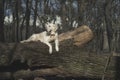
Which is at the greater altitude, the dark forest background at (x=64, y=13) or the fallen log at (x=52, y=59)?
the dark forest background at (x=64, y=13)

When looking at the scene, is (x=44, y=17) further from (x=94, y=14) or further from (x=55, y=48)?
(x=55, y=48)

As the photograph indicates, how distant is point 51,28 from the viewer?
996cm

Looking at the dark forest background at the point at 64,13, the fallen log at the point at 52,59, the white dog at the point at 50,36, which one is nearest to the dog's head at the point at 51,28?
the white dog at the point at 50,36

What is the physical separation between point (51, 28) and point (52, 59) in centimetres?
84

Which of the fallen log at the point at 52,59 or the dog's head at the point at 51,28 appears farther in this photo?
the dog's head at the point at 51,28

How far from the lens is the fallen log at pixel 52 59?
9602mm

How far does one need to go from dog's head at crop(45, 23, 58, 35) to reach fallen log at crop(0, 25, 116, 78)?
418mm

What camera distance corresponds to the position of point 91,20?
3781 cm

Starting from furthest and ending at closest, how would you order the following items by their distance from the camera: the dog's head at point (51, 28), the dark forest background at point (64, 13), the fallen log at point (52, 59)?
the dark forest background at point (64, 13), the dog's head at point (51, 28), the fallen log at point (52, 59)

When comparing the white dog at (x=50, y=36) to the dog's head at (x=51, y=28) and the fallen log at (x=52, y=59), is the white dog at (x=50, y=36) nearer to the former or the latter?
the dog's head at (x=51, y=28)

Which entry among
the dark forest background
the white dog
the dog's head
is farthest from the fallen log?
the dark forest background

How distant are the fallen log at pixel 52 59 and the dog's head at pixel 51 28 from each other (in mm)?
418

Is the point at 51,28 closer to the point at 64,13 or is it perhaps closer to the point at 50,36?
the point at 50,36

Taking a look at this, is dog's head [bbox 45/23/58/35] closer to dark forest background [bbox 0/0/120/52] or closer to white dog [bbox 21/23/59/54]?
white dog [bbox 21/23/59/54]
